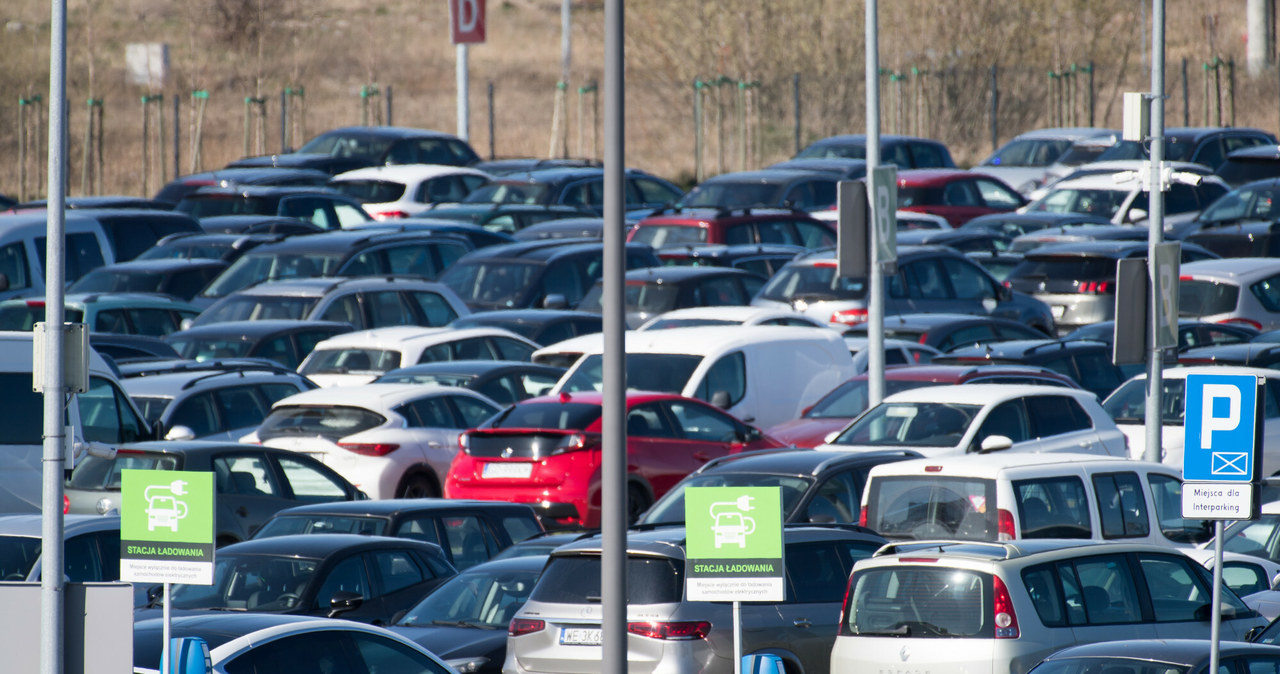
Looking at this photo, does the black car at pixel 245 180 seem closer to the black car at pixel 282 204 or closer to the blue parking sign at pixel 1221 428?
the black car at pixel 282 204

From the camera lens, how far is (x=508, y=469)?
17.8 meters

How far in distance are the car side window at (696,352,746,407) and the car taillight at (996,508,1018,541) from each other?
6212 millimetres

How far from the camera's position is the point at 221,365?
65.3 feet

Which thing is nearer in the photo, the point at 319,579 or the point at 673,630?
the point at 673,630

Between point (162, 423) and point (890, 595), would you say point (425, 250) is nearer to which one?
point (162, 423)

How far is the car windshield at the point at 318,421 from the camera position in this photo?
18625mm

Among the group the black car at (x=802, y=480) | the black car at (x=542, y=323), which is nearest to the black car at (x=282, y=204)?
the black car at (x=542, y=323)

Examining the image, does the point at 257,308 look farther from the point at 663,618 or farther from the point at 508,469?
the point at 663,618

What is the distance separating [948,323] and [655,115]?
34988 mm

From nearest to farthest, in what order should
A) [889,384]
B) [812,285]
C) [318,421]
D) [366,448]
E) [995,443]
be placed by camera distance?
[995,443] → [366,448] → [318,421] → [889,384] → [812,285]

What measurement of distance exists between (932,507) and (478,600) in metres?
3.32

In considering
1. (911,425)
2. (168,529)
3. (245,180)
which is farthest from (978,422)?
(245,180)

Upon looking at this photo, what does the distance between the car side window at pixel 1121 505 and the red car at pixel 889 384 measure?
13.5 ft

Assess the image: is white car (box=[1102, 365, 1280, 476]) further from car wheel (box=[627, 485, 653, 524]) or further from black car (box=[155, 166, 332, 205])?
black car (box=[155, 166, 332, 205])
